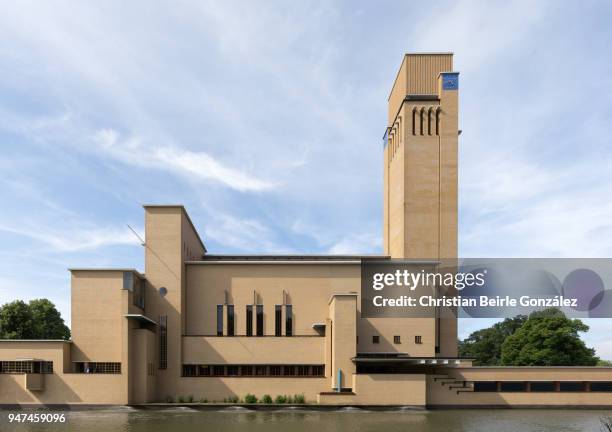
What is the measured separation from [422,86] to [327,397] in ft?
100

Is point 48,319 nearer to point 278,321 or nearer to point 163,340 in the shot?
point 163,340

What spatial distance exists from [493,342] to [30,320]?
84314mm

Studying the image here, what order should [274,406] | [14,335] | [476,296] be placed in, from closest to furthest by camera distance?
[274,406]
[476,296]
[14,335]

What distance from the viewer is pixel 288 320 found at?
48.4 m

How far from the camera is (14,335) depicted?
62.1 metres

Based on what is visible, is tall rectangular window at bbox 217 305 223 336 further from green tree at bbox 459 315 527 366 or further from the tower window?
green tree at bbox 459 315 527 366

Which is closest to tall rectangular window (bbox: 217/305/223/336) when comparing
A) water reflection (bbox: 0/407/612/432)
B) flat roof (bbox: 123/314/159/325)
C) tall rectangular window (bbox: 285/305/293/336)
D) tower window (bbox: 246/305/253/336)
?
tower window (bbox: 246/305/253/336)

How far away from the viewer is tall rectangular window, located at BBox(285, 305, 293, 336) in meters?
48.2

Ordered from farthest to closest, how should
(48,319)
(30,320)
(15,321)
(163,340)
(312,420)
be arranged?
(48,319), (30,320), (15,321), (163,340), (312,420)

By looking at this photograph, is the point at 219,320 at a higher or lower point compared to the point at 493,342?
higher

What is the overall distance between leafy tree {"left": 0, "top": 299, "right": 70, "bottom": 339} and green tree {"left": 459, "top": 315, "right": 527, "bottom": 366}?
76.1m

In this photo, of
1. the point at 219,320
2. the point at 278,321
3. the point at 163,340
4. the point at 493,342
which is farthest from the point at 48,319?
the point at 493,342

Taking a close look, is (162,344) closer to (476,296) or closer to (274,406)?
(274,406)

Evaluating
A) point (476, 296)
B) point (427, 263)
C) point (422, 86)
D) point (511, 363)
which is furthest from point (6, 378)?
point (511, 363)
